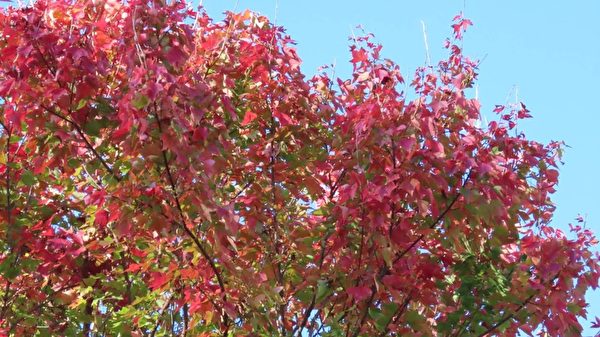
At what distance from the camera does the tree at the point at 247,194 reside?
16.8 ft

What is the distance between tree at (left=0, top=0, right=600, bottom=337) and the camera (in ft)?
16.8

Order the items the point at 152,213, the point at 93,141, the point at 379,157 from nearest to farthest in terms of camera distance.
→ the point at 152,213
the point at 379,157
the point at 93,141

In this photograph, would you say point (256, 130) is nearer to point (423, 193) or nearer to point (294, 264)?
point (294, 264)

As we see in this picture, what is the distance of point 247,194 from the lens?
6.03 meters

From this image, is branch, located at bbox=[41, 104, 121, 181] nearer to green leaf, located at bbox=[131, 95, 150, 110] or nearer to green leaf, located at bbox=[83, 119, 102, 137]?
green leaf, located at bbox=[83, 119, 102, 137]

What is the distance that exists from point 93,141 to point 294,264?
1.51 m

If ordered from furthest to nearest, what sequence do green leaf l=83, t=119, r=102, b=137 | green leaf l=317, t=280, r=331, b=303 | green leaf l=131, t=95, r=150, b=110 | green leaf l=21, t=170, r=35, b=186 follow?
green leaf l=21, t=170, r=35, b=186
green leaf l=83, t=119, r=102, b=137
green leaf l=317, t=280, r=331, b=303
green leaf l=131, t=95, r=150, b=110

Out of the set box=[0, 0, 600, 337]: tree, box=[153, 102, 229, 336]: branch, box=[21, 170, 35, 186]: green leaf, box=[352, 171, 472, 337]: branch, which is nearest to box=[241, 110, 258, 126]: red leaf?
box=[0, 0, 600, 337]: tree

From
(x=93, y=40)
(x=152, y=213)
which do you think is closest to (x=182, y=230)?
(x=152, y=213)

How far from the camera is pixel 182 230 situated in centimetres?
512

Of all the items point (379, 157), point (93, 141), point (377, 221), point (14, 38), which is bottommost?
point (377, 221)

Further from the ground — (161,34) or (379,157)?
(161,34)

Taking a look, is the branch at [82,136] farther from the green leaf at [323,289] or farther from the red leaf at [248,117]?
the green leaf at [323,289]

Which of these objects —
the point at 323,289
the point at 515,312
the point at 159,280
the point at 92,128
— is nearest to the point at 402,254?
the point at 323,289
